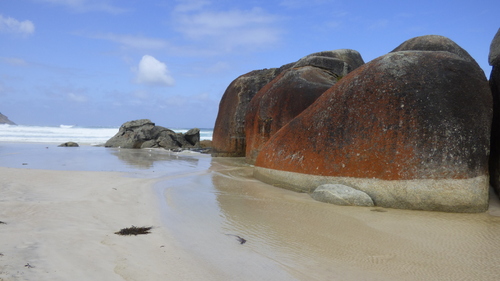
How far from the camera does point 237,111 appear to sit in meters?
Result: 12.5

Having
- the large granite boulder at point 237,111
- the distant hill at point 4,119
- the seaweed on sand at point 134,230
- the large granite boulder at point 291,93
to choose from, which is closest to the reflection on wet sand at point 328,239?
the seaweed on sand at point 134,230

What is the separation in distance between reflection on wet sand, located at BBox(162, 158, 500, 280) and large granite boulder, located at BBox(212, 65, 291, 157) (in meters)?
6.85

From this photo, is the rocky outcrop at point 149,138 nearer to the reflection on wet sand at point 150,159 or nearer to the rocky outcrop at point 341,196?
the reflection on wet sand at point 150,159

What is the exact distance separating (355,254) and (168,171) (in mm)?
6103

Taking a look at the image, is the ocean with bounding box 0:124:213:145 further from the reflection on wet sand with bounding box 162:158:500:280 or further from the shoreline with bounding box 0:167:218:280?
the reflection on wet sand with bounding box 162:158:500:280

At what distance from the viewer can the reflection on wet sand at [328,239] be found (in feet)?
9.51

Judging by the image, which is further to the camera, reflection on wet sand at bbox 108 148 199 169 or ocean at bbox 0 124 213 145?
ocean at bbox 0 124 213 145

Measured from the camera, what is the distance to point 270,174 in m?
6.86

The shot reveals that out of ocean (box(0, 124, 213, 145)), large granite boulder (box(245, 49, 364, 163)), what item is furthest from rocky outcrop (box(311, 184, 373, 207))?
ocean (box(0, 124, 213, 145))

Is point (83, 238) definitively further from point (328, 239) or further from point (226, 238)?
point (328, 239)

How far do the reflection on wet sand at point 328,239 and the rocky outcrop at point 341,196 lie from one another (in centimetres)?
15

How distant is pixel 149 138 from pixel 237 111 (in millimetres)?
7688

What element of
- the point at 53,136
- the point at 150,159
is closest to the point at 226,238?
the point at 150,159

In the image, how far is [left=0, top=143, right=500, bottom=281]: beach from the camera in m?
2.78
